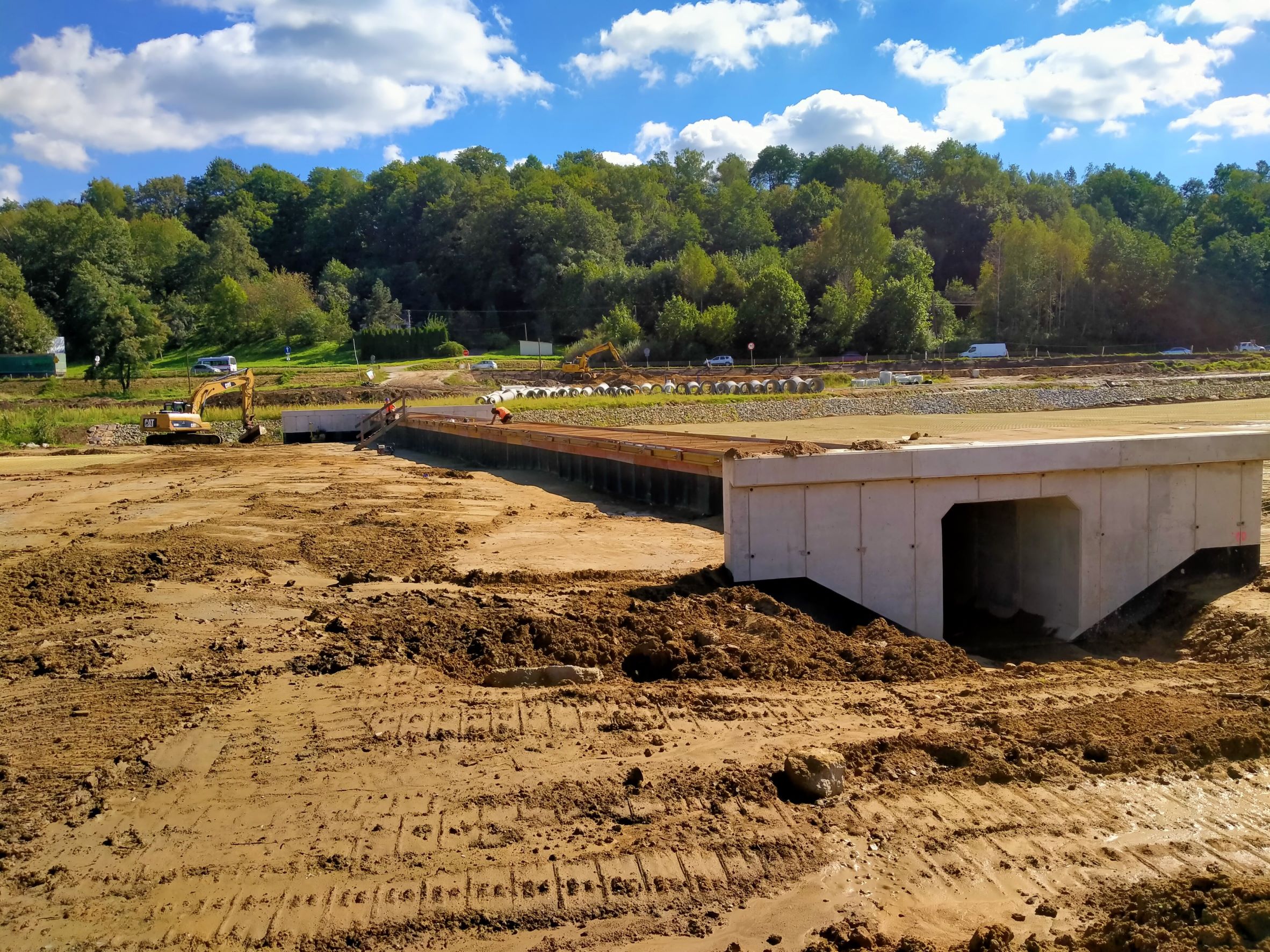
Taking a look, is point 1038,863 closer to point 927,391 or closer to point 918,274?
point 927,391

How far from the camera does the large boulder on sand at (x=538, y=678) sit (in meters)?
7.12

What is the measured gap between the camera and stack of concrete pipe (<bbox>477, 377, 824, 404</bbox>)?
4809 cm

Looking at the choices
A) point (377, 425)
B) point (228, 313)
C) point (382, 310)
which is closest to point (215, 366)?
point (228, 313)

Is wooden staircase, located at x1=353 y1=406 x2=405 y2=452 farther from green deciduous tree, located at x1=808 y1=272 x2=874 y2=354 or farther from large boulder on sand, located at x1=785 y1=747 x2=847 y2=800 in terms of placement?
green deciduous tree, located at x1=808 y1=272 x2=874 y2=354

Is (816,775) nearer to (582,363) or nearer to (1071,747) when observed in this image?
(1071,747)

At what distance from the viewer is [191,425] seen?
120 feet

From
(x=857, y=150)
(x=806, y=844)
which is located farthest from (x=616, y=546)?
(x=857, y=150)

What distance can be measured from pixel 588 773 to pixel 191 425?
1420 inches

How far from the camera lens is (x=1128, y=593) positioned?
35.6ft

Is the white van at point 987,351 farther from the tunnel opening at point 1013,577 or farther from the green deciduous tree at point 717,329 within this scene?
the tunnel opening at point 1013,577

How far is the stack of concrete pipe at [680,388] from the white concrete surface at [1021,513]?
36.8 m

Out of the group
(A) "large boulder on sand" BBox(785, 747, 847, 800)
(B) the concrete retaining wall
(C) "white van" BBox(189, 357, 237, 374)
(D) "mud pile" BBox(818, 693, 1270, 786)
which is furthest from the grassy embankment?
(A) "large boulder on sand" BBox(785, 747, 847, 800)

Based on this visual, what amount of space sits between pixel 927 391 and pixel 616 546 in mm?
41610

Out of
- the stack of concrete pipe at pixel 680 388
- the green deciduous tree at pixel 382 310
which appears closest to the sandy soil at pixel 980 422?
the stack of concrete pipe at pixel 680 388
